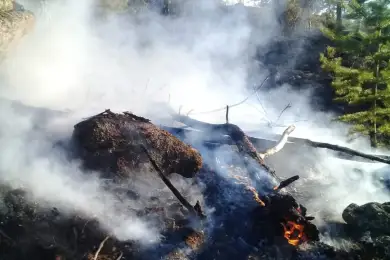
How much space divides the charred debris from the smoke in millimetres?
291

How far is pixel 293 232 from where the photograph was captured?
4652 mm

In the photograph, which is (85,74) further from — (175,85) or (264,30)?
(264,30)

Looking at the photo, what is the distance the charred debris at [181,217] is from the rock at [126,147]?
2 cm

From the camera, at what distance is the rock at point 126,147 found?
522 cm

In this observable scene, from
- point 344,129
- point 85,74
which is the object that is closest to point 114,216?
point 85,74

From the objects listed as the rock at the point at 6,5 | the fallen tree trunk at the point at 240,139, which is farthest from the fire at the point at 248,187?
the rock at the point at 6,5

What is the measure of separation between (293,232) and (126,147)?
2.90 m

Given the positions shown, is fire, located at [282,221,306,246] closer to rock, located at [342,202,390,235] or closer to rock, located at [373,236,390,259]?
rock, located at [373,236,390,259]

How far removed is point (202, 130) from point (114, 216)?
3873 millimetres

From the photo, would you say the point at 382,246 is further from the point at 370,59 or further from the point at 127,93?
the point at 127,93

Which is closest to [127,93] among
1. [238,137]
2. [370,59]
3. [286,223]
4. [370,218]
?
[238,137]

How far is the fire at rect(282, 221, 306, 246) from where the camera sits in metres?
4.62

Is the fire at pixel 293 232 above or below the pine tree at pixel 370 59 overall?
below

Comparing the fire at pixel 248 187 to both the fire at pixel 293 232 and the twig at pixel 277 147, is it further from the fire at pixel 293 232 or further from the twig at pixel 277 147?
the twig at pixel 277 147
